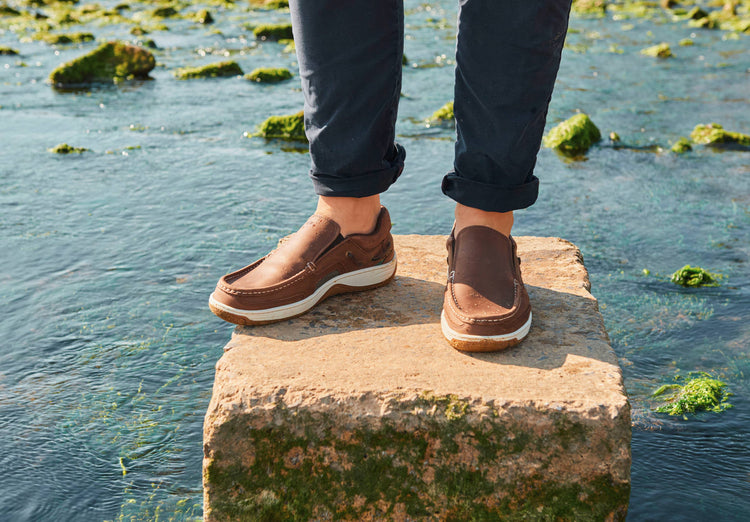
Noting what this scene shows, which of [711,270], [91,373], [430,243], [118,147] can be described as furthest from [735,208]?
[118,147]

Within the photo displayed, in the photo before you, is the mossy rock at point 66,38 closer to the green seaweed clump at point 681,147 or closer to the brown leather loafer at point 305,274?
the green seaweed clump at point 681,147

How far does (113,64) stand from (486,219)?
6345 mm

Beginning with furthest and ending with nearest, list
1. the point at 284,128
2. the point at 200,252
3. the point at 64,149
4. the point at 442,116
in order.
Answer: the point at 442,116 < the point at 284,128 < the point at 64,149 < the point at 200,252

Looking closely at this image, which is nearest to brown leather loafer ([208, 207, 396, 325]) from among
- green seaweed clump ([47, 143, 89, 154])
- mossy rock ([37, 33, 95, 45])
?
green seaweed clump ([47, 143, 89, 154])

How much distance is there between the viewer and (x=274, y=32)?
9.95 metres

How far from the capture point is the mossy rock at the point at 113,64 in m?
7.16

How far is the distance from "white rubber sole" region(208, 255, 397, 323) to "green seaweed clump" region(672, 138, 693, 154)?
11.1 ft

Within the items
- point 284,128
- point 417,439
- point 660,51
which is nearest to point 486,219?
point 417,439

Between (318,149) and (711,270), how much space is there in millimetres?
2089

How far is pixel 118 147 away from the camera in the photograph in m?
4.96

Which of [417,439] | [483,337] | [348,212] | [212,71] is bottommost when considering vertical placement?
[212,71]

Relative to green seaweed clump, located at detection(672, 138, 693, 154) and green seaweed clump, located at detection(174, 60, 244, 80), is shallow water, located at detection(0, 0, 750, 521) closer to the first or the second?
green seaweed clump, located at detection(672, 138, 693, 154)

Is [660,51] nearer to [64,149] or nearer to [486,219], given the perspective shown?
[64,149]

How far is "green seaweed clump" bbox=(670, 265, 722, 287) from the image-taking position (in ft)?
10.5
